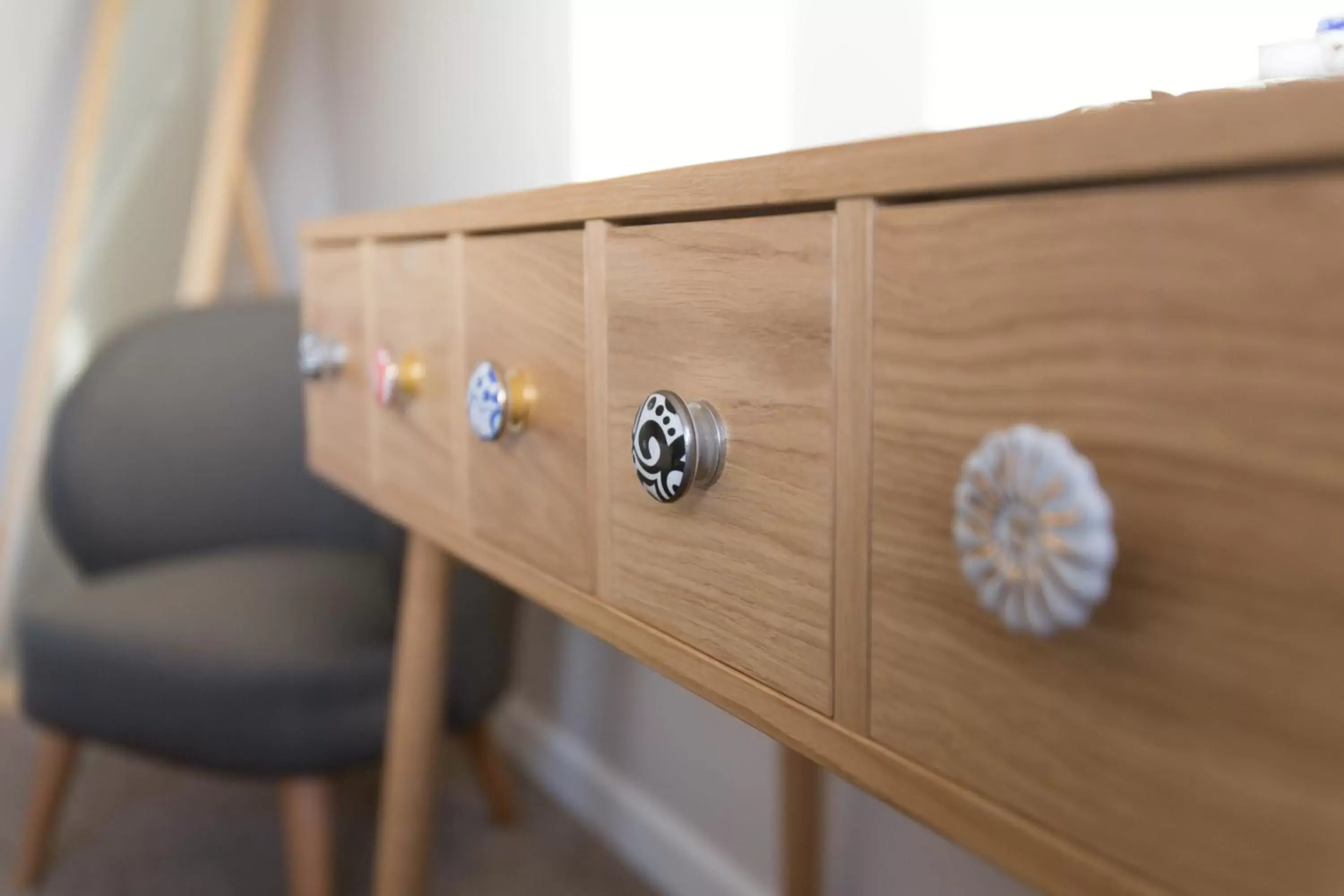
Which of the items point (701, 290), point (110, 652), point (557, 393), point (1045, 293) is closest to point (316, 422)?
point (110, 652)

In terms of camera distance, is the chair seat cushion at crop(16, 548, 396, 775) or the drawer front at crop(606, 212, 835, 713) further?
the chair seat cushion at crop(16, 548, 396, 775)

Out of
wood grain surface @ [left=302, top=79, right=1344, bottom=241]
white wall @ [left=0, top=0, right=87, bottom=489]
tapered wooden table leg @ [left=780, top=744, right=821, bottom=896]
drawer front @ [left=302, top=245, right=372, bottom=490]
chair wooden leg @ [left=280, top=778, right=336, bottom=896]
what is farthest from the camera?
white wall @ [left=0, top=0, right=87, bottom=489]

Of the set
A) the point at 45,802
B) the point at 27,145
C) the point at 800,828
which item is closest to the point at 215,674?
the point at 45,802

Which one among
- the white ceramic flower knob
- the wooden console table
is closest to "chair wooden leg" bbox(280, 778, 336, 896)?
the wooden console table

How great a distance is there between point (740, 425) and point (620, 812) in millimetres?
1027

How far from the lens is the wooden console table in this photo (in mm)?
233

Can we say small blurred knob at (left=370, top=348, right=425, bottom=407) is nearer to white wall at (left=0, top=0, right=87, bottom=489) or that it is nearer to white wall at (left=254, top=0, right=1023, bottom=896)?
white wall at (left=254, top=0, right=1023, bottom=896)

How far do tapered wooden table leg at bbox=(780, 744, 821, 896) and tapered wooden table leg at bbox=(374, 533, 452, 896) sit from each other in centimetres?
30

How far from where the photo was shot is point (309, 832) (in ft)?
3.29

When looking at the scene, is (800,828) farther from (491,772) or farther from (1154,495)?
(1154,495)

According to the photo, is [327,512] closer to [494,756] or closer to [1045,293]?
[494,756]

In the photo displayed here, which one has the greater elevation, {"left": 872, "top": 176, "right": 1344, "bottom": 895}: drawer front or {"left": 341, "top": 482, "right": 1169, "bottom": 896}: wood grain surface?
{"left": 872, "top": 176, "right": 1344, "bottom": 895}: drawer front

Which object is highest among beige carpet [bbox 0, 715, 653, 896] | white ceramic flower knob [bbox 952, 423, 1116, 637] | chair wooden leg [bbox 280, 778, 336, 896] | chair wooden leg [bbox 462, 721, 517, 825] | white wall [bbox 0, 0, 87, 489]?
white wall [bbox 0, 0, 87, 489]

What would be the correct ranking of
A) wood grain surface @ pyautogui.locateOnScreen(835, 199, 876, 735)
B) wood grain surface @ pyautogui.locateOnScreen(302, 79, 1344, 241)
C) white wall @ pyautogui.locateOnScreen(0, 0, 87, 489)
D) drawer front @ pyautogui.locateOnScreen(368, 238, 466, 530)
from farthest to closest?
white wall @ pyautogui.locateOnScreen(0, 0, 87, 489)
drawer front @ pyautogui.locateOnScreen(368, 238, 466, 530)
wood grain surface @ pyautogui.locateOnScreen(835, 199, 876, 735)
wood grain surface @ pyautogui.locateOnScreen(302, 79, 1344, 241)
